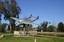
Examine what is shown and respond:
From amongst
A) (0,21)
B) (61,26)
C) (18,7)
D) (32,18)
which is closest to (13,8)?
(18,7)

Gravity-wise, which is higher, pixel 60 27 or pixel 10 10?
pixel 10 10

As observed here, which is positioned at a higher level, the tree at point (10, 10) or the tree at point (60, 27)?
the tree at point (10, 10)

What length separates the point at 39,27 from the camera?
5303 cm

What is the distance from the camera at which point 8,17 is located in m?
48.2

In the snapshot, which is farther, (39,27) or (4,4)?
(39,27)

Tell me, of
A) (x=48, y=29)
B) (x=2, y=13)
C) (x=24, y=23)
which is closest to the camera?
(x=24, y=23)

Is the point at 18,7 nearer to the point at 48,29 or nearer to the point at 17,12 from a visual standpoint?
the point at 17,12

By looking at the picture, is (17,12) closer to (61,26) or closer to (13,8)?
(13,8)

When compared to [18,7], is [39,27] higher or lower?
lower

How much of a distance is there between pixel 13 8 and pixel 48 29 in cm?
1165

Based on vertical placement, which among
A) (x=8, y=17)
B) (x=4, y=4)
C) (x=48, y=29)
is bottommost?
(x=48, y=29)

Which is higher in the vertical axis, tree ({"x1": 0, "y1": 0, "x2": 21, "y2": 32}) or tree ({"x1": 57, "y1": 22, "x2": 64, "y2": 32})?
tree ({"x1": 0, "y1": 0, "x2": 21, "y2": 32})

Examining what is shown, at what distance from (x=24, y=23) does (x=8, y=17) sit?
965 cm

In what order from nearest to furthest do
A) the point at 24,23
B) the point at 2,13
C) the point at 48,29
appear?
1. the point at 24,23
2. the point at 2,13
3. the point at 48,29
